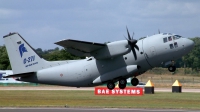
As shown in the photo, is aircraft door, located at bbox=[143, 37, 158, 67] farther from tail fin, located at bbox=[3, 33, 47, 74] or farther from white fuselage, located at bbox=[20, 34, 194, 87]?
tail fin, located at bbox=[3, 33, 47, 74]

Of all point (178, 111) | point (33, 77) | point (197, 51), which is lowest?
point (178, 111)


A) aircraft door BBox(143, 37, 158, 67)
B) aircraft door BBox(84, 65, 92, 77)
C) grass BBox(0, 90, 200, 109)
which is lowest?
grass BBox(0, 90, 200, 109)

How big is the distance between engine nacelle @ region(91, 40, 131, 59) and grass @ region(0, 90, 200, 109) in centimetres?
919

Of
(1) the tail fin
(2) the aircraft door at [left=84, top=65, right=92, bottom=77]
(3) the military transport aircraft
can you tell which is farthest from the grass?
(2) the aircraft door at [left=84, top=65, right=92, bottom=77]

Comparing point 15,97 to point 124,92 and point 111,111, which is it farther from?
point 111,111

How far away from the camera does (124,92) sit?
83.2 m

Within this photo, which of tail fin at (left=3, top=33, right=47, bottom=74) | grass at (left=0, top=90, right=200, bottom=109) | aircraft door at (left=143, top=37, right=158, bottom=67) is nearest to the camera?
aircraft door at (left=143, top=37, right=158, bottom=67)

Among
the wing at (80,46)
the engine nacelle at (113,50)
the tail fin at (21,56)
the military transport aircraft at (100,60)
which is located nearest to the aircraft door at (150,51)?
the military transport aircraft at (100,60)

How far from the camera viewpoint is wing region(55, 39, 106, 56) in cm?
5597

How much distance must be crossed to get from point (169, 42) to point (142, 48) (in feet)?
9.15

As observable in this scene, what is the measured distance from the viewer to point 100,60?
2314 inches

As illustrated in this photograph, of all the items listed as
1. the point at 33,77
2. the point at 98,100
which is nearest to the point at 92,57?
the point at 33,77

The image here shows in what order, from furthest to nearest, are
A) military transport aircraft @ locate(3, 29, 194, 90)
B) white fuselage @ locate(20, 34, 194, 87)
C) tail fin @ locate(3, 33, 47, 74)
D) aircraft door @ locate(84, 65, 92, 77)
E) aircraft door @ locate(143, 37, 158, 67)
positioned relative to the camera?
1. tail fin @ locate(3, 33, 47, 74)
2. aircraft door @ locate(84, 65, 92, 77)
3. aircraft door @ locate(143, 37, 158, 67)
4. military transport aircraft @ locate(3, 29, 194, 90)
5. white fuselage @ locate(20, 34, 194, 87)

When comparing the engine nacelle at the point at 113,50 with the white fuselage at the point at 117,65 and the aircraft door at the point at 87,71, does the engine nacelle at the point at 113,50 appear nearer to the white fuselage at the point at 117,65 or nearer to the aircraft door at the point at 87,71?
the white fuselage at the point at 117,65
